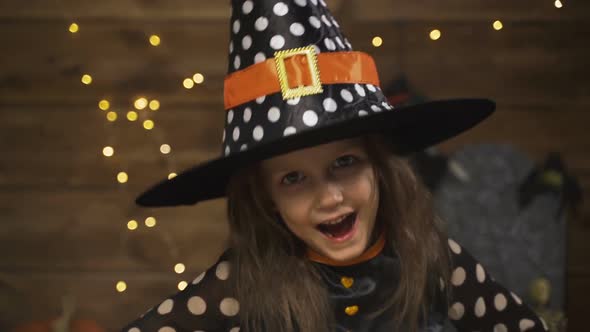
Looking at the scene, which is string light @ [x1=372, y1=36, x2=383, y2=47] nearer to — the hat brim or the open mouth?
the hat brim

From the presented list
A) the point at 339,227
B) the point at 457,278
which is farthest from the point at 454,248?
the point at 339,227

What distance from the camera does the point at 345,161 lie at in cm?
105

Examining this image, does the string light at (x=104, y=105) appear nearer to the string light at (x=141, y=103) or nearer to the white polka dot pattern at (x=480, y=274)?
the string light at (x=141, y=103)

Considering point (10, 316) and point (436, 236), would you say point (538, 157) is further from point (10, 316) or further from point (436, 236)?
point (10, 316)

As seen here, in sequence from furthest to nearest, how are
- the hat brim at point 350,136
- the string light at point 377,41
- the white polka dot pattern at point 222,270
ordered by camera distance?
the string light at point 377,41 < the white polka dot pattern at point 222,270 < the hat brim at point 350,136

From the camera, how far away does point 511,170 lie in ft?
5.60

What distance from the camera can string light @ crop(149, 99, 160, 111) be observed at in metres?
1.73

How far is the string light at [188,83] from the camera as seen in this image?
1.72 m

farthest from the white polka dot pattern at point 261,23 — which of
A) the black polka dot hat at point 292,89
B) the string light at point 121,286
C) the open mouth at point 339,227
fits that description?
the string light at point 121,286

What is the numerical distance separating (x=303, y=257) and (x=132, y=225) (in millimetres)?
771

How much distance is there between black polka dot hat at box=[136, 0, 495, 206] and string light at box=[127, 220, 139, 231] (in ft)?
2.57

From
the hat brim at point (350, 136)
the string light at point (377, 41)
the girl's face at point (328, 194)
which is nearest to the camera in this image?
the hat brim at point (350, 136)

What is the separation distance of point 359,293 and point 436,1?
33.6 inches

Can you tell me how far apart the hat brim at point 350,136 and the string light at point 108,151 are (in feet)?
2.26
